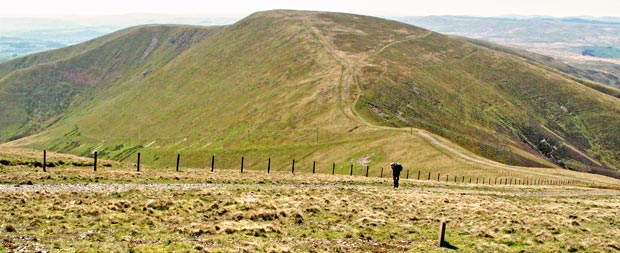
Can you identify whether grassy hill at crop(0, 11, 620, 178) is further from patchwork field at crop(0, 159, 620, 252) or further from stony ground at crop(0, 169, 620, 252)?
stony ground at crop(0, 169, 620, 252)

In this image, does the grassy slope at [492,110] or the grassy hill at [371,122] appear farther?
the grassy slope at [492,110]

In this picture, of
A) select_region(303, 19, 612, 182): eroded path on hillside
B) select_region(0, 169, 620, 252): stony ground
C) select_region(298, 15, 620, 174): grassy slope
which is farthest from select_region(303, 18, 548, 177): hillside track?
select_region(0, 169, 620, 252): stony ground

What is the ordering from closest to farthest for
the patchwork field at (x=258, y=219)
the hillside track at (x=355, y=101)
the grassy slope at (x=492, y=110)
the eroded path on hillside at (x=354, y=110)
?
1. the patchwork field at (x=258, y=219)
2. the eroded path on hillside at (x=354, y=110)
3. the hillside track at (x=355, y=101)
4. the grassy slope at (x=492, y=110)

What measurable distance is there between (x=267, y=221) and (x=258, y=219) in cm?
65

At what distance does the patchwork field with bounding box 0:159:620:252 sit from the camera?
22156 mm

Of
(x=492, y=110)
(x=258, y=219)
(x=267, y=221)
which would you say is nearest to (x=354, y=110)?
(x=492, y=110)

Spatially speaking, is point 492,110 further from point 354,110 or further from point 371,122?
point 371,122

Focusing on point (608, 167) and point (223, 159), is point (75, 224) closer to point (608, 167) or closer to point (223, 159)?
point (223, 159)

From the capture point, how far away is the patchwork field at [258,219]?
22.2 m

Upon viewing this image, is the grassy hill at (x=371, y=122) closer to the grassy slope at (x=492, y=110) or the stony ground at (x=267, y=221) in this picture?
the grassy slope at (x=492, y=110)

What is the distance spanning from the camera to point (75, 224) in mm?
23516

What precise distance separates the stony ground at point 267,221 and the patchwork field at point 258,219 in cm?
7

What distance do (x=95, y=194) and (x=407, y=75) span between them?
154287 millimetres

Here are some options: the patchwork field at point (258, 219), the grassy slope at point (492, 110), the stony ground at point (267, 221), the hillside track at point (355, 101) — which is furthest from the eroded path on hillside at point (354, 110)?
the stony ground at point (267, 221)
